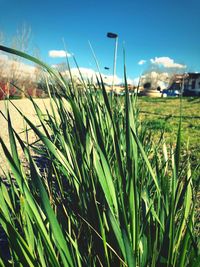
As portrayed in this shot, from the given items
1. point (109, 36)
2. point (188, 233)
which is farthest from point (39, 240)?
point (109, 36)

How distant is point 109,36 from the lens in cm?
199

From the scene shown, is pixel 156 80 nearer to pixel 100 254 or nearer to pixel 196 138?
pixel 196 138

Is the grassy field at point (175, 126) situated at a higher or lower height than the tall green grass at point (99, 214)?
lower

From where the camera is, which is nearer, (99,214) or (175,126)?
(99,214)

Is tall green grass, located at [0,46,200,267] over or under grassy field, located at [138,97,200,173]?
over

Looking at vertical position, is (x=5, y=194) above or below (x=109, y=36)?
below

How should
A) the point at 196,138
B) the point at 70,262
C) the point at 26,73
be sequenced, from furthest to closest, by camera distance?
1. the point at 26,73
2. the point at 196,138
3. the point at 70,262

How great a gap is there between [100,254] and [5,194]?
0.34 meters

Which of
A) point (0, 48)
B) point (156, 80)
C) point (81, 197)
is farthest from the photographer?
point (156, 80)

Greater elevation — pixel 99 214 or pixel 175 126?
pixel 99 214

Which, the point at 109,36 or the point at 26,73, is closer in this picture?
the point at 109,36

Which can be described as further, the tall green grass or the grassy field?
the grassy field

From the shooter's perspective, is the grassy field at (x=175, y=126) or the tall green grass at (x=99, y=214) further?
the grassy field at (x=175, y=126)

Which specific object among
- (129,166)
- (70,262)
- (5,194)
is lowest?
(70,262)
